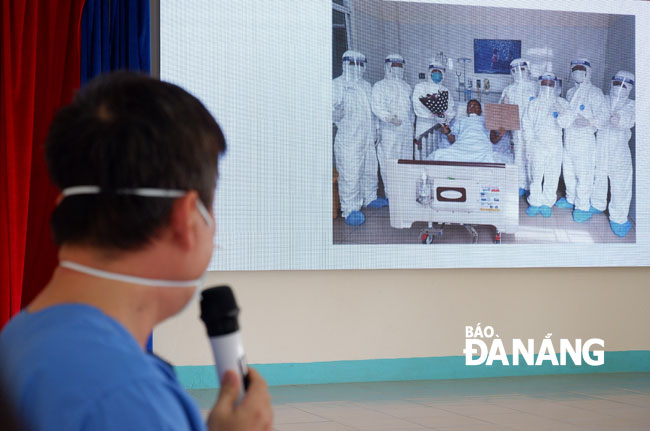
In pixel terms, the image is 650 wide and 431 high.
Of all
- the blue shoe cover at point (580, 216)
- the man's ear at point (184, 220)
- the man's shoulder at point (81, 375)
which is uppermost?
the man's ear at point (184, 220)

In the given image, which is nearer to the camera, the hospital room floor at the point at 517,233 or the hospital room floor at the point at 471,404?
the hospital room floor at the point at 471,404

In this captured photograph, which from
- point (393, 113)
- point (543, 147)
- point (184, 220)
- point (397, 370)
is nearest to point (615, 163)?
point (543, 147)

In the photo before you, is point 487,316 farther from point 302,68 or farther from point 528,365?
point 302,68

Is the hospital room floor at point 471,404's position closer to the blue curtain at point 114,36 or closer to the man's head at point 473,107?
the blue curtain at point 114,36

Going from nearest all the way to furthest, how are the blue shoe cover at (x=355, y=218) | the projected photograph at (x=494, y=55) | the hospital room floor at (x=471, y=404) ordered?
the hospital room floor at (x=471, y=404), the blue shoe cover at (x=355, y=218), the projected photograph at (x=494, y=55)

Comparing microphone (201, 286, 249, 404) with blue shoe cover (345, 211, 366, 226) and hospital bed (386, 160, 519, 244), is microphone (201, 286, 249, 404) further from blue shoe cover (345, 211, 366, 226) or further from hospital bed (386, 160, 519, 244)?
hospital bed (386, 160, 519, 244)

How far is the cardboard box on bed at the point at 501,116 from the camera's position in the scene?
4.47 m

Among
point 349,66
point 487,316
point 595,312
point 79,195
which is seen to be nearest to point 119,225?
point 79,195

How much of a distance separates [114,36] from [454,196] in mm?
2190

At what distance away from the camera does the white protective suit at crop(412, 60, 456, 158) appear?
438cm

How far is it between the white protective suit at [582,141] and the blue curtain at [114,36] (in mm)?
2646

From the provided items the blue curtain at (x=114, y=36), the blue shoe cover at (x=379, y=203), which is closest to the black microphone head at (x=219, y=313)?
the blue curtain at (x=114, y=36)

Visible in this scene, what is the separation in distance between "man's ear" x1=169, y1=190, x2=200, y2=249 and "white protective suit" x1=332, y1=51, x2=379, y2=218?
359cm

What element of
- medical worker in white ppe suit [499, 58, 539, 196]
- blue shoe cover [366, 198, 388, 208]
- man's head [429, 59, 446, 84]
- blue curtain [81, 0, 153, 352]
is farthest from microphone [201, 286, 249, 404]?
medical worker in white ppe suit [499, 58, 539, 196]
